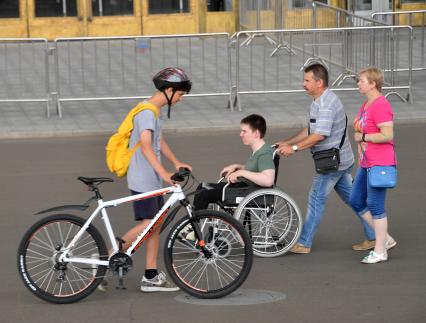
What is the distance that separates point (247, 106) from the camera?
1728cm

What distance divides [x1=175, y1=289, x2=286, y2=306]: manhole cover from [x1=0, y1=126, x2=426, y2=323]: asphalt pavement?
0.20ft

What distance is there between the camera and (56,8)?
25469 millimetres

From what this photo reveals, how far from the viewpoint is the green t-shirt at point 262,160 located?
8.93 m

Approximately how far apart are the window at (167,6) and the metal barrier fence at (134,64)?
7943mm

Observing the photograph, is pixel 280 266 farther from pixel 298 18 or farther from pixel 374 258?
pixel 298 18

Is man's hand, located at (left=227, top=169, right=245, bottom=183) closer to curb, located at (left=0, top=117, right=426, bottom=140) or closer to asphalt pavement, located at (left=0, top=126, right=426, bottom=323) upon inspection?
asphalt pavement, located at (left=0, top=126, right=426, bottom=323)

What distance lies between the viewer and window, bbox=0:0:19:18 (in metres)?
25.2

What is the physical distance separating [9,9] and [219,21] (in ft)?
15.4

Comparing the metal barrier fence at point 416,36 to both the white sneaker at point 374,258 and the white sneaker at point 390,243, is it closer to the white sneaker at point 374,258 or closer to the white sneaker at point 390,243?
the white sneaker at point 390,243

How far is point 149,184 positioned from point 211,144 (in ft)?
21.1

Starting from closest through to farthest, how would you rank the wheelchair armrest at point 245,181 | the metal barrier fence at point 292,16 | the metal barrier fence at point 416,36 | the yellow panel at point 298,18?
1. the wheelchair armrest at point 245,181
2. the metal barrier fence at point 416,36
3. the metal barrier fence at point 292,16
4. the yellow panel at point 298,18

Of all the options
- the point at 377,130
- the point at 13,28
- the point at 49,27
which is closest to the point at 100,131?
the point at 377,130

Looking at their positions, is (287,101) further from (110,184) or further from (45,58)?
(110,184)

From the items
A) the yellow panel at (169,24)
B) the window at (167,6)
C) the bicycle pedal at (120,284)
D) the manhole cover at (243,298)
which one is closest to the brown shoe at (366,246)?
the manhole cover at (243,298)
